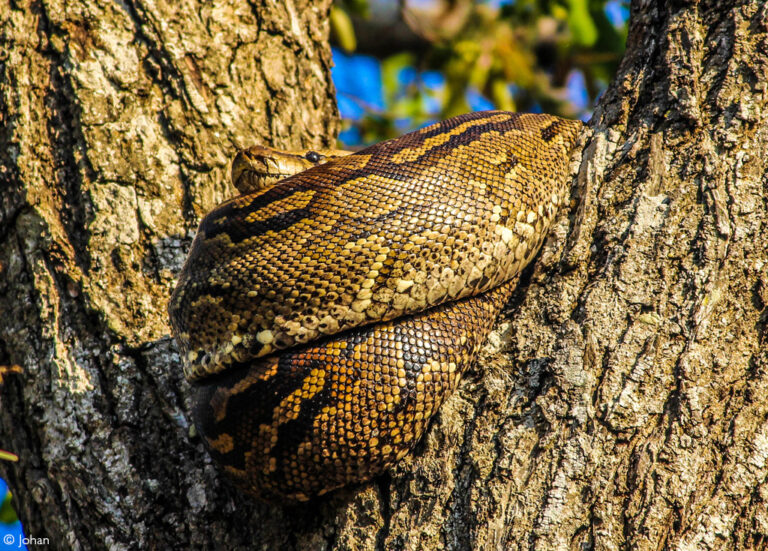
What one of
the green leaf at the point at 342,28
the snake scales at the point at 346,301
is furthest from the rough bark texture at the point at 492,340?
the green leaf at the point at 342,28

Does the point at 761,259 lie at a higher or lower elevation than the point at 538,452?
higher

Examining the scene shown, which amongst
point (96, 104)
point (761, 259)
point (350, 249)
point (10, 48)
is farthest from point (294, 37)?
point (761, 259)

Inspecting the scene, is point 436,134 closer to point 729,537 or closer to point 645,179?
point 645,179

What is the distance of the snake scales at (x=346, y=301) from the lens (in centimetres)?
271

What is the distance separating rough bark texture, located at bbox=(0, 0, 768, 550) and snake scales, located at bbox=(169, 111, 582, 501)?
0.16 metres

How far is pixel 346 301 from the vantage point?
281cm

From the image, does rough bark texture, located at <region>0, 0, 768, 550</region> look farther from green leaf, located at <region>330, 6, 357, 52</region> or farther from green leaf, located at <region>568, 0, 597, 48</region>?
green leaf, located at <region>568, 0, 597, 48</region>

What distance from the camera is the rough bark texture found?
2428 millimetres

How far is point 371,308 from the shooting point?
111 inches

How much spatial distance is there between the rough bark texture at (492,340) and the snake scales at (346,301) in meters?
0.16

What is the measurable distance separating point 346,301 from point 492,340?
0.66 meters

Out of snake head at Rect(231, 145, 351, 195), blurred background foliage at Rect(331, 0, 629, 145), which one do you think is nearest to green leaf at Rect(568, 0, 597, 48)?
blurred background foliage at Rect(331, 0, 629, 145)

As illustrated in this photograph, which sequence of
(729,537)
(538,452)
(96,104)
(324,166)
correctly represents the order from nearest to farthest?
(729,537)
(538,452)
(324,166)
(96,104)

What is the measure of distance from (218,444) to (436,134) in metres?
1.77
